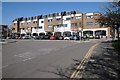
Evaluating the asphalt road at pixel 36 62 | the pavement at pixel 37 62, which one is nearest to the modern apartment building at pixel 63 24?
the pavement at pixel 37 62

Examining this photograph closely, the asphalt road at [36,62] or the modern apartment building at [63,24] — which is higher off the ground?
the modern apartment building at [63,24]

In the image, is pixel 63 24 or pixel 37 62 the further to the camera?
pixel 63 24

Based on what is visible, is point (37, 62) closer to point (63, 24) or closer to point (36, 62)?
point (36, 62)

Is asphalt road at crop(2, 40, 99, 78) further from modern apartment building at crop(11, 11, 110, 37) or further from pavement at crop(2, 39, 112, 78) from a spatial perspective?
modern apartment building at crop(11, 11, 110, 37)

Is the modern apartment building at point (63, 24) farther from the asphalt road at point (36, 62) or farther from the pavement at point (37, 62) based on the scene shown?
the asphalt road at point (36, 62)

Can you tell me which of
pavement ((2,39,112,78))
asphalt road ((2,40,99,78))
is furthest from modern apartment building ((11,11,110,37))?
asphalt road ((2,40,99,78))

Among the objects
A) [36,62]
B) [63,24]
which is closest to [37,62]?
[36,62]

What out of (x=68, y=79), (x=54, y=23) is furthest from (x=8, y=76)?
(x=54, y=23)

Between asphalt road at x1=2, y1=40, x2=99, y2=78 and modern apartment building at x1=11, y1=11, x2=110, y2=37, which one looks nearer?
asphalt road at x1=2, y1=40, x2=99, y2=78

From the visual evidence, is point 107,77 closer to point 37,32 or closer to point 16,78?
point 16,78

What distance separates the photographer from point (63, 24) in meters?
83.4

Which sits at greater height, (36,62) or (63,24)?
(63,24)

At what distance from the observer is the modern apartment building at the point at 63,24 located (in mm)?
74312

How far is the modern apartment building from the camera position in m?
74.3
